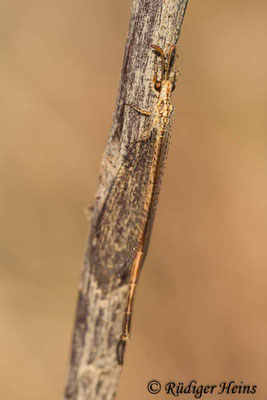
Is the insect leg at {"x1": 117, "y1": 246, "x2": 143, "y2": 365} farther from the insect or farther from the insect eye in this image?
the insect eye

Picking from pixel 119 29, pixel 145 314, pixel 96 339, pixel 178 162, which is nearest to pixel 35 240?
pixel 145 314

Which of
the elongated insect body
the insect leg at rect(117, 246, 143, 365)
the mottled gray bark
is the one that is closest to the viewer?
the mottled gray bark

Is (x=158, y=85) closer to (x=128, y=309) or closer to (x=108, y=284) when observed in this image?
(x=108, y=284)

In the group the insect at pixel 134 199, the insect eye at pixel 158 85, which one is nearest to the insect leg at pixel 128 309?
the insect at pixel 134 199

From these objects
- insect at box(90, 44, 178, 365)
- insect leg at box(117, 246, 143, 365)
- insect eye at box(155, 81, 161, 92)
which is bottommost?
insect leg at box(117, 246, 143, 365)

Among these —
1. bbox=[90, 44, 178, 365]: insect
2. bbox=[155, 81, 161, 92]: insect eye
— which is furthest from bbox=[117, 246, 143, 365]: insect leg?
bbox=[155, 81, 161, 92]: insect eye

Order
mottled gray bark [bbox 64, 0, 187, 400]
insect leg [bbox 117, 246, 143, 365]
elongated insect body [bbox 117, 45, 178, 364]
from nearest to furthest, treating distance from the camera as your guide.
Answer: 1. mottled gray bark [bbox 64, 0, 187, 400]
2. elongated insect body [bbox 117, 45, 178, 364]
3. insect leg [bbox 117, 246, 143, 365]

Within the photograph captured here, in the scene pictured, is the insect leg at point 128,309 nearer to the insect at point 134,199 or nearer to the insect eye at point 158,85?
the insect at point 134,199

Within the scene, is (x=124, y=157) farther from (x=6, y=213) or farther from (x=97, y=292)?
(x=6, y=213)
